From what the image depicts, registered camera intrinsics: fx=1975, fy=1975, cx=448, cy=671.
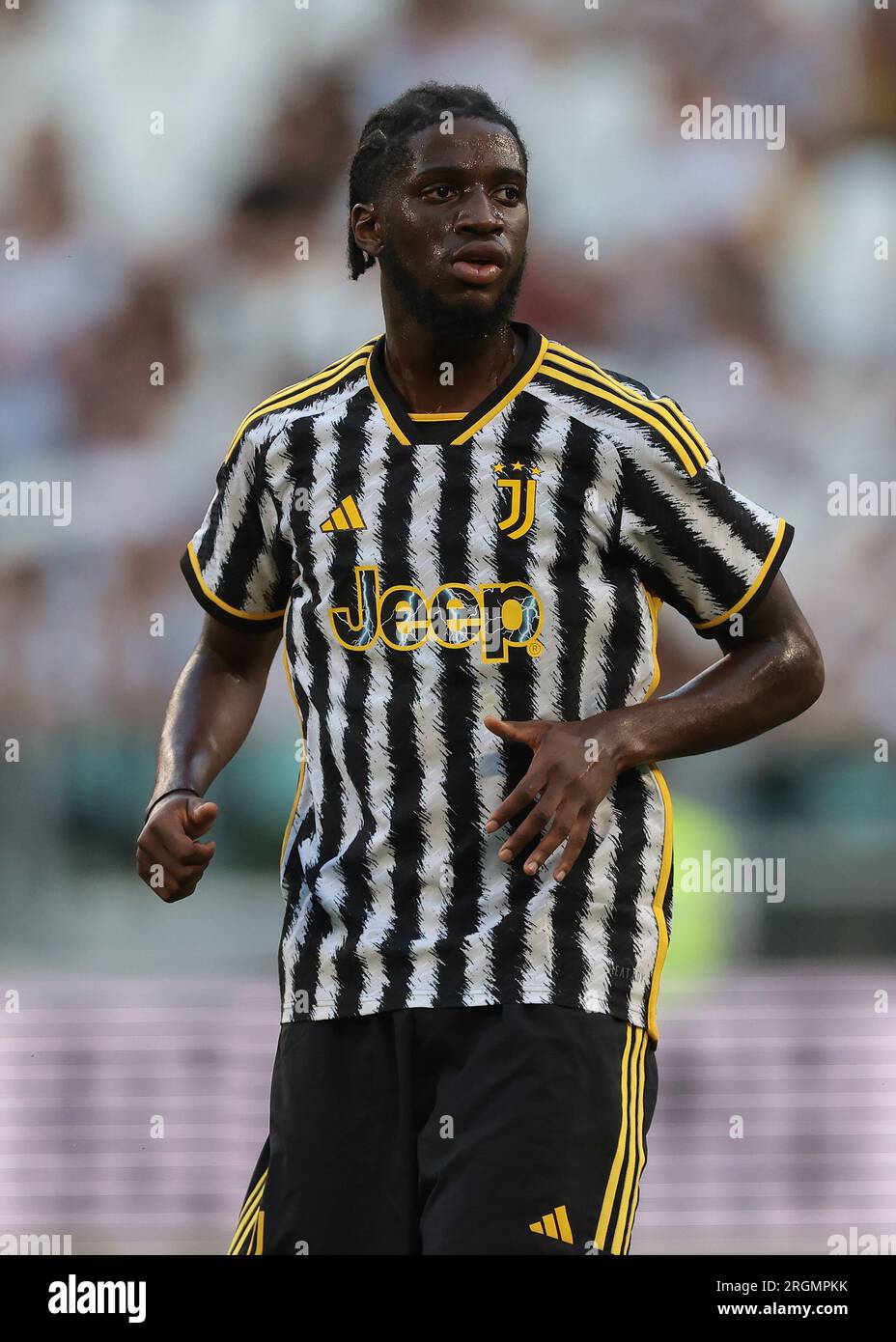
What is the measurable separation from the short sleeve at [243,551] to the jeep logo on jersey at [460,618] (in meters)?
0.28

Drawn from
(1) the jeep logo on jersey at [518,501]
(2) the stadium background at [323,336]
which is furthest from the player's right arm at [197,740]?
(2) the stadium background at [323,336]

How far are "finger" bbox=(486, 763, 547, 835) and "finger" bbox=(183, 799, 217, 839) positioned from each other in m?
0.38

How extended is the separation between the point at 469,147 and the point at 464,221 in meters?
0.11

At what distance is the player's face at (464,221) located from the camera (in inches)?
110

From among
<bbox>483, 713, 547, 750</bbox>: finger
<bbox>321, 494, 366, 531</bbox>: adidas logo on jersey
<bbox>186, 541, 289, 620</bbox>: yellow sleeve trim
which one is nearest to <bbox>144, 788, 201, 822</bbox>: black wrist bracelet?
<bbox>186, 541, 289, 620</bbox>: yellow sleeve trim

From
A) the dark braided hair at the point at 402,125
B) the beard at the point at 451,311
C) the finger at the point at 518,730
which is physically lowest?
the finger at the point at 518,730

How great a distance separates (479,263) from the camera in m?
2.79

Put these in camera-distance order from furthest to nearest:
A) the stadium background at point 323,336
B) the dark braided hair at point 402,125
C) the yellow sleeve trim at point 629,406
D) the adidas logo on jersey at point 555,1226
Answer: the stadium background at point 323,336
the dark braided hair at point 402,125
the yellow sleeve trim at point 629,406
the adidas logo on jersey at point 555,1226

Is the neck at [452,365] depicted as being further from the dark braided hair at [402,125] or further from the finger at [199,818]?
the finger at [199,818]

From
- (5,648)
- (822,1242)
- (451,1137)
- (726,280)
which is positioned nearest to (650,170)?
(726,280)

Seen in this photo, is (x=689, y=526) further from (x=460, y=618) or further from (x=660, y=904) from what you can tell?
(x=660, y=904)

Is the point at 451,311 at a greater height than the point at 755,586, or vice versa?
the point at 451,311

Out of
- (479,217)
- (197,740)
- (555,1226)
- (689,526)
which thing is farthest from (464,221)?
(555,1226)

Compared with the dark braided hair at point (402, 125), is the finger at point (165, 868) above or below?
below
